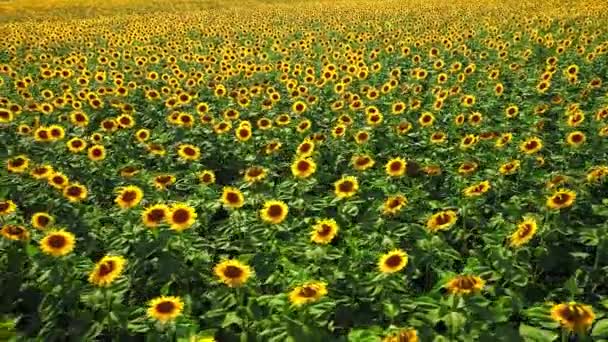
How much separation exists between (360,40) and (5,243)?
1612 centimetres

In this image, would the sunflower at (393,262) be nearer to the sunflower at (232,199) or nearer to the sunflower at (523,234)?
the sunflower at (523,234)

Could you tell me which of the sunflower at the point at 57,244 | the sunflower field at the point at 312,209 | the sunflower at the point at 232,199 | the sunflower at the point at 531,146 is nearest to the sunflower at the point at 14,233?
the sunflower field at the point at 312,209

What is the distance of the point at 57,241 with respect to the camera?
183 inches

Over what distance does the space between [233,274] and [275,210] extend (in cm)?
111

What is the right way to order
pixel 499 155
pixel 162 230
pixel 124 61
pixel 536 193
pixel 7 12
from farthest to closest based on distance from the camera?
pixel 7 12 → pixel 124 61 → pixel 499 155 → pixel 536 193 → pixel 162 230

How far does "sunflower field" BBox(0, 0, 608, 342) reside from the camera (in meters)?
4.11

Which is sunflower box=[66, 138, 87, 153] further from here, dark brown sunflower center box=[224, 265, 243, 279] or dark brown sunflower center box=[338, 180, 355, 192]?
dark brown sunflower center box=[224, 265, 243, 279]

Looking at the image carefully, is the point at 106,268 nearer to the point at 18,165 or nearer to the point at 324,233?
the point at 324,233

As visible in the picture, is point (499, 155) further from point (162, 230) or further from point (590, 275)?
point (162, 230)

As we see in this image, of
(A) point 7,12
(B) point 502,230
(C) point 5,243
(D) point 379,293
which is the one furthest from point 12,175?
(A) point 7,12

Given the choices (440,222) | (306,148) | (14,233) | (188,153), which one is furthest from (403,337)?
(188,153)

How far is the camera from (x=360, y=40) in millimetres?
19328

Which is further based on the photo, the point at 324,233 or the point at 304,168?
the point at 304,168

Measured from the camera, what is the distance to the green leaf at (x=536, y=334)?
136 inches
